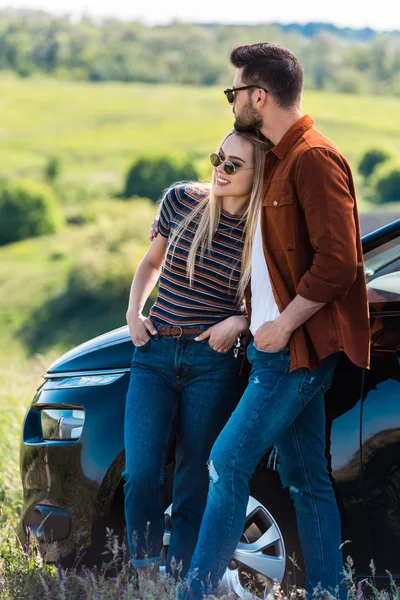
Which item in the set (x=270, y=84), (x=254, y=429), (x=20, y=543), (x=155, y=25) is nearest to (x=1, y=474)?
(x=20, y=543)

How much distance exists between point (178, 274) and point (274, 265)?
15.2 inches

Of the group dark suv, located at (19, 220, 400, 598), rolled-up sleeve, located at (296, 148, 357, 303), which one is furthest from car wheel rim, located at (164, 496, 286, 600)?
rolled-up sleeve, located at (296, 148, 357, 303)

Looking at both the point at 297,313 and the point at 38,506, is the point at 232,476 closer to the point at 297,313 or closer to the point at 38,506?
the point at 297,313

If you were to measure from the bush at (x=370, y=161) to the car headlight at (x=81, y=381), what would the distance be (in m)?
69.2

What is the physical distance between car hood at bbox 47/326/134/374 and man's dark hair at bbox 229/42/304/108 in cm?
104

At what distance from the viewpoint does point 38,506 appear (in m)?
3.21

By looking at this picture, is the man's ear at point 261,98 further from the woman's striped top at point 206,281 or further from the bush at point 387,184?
the bush at point 387,184

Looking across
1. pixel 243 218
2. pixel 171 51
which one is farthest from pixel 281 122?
pixel 171 51

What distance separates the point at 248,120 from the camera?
2.75 metres

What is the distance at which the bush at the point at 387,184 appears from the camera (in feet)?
215

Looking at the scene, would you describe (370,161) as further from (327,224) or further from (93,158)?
(327,224)

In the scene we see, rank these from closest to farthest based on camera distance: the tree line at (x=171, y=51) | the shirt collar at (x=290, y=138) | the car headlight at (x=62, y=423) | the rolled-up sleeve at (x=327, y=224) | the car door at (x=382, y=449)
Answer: the rolled-up sleeve at (x=327, y=224) < the shirt collar at (x=290, y=138) < the car door at (x=382, y=449) < the car headlight at (x=62, y=423) < the tree line at (x=171, y=51)

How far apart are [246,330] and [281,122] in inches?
25.7

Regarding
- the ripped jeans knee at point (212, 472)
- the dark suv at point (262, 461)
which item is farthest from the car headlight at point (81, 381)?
the ripped jeans knee at point (212, 472)
